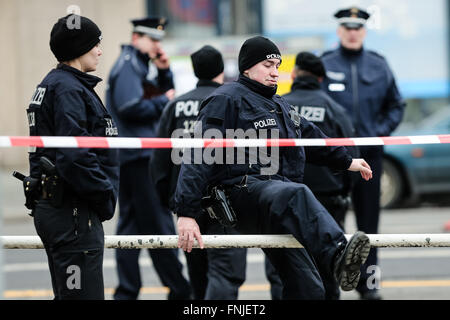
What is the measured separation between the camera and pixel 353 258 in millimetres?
4395

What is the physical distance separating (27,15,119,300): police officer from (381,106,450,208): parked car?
360 inches

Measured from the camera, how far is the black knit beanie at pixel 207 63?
6168 mm

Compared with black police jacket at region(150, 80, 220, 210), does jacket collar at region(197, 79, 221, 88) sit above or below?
above

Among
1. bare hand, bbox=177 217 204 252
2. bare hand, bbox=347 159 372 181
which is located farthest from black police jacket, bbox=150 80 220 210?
bare hand, bbox=177 217 204 252

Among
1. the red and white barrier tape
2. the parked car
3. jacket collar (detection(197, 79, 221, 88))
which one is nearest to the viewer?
the red and white barrier tape

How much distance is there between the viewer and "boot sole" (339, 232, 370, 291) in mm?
4371

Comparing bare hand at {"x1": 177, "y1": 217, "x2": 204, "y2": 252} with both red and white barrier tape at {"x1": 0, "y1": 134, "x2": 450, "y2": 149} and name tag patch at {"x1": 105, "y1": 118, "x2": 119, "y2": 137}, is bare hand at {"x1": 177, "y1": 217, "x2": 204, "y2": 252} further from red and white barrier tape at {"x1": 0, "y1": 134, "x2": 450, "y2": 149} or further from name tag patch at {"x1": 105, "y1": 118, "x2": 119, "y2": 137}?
name tag patch at {"x1": 105, "y1": 118, "x2": 119, "y2": 137}

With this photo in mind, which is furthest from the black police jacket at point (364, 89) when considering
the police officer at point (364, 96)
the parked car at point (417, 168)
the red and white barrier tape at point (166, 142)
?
the parked car at point (417, 168)

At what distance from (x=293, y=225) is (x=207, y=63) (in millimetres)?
1954

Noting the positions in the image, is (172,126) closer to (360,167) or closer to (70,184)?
(360,167)

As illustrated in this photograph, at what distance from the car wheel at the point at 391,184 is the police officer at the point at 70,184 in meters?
9.23

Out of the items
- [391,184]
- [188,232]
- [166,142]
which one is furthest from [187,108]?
[391,184]
